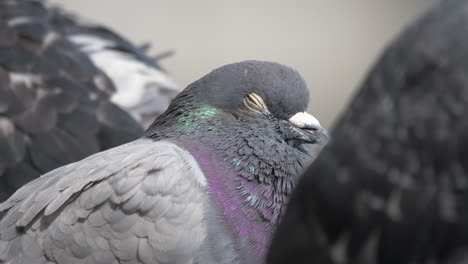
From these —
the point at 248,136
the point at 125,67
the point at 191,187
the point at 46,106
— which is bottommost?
the point at 46,106

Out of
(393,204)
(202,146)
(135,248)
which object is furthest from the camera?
(202,146)

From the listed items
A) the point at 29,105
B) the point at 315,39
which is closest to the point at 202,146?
the point at 29,105

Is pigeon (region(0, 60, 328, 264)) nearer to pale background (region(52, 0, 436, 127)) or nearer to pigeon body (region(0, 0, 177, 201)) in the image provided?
pigeon body (region(0, 0, 177, 201))

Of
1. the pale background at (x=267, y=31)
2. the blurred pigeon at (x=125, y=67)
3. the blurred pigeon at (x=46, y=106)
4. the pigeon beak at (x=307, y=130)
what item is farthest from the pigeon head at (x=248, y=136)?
the pale background at (x=267, y=31)

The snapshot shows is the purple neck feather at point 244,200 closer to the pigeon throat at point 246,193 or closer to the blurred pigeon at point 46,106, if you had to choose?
the pigeon throat at point 246,193

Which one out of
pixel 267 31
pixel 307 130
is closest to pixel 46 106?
pixel 307 130

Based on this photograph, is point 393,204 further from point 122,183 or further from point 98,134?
point 98,134

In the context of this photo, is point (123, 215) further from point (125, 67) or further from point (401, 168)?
point (125, 67)
